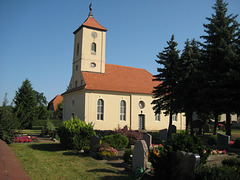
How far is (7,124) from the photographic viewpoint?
14227 mm

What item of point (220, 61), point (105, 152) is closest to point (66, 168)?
point (105, 152)

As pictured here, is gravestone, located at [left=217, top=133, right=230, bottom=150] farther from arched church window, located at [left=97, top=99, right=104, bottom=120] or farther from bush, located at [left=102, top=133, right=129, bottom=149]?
arched church window, located at [left=97, top=99, right=104, bottom=120]

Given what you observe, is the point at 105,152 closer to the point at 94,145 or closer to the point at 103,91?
the point at 94,145

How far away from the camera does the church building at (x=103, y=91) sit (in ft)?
98.7

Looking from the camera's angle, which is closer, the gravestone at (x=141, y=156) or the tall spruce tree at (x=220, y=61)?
the gravestone at (x=141, y=156)

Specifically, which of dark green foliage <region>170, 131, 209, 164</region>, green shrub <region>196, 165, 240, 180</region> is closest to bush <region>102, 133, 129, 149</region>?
dark green foliage <region>170, 131, 209, 164</region>

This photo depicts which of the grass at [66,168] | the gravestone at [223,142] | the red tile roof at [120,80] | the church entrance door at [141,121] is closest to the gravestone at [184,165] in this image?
the grass at [66,168]

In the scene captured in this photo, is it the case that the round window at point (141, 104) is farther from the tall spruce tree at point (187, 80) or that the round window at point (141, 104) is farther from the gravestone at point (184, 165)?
the gravestone at point (184, 165)

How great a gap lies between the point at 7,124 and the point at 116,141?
751 centimetres

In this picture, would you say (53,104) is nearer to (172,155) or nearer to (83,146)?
(83,146)

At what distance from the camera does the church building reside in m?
30.1

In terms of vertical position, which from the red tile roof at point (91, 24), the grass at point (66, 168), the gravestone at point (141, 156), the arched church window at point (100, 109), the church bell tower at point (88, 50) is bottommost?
the grass at point (66, 168)

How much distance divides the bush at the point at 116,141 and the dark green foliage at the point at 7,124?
646cm

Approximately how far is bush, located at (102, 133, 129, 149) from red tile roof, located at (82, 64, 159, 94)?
54.3ft
